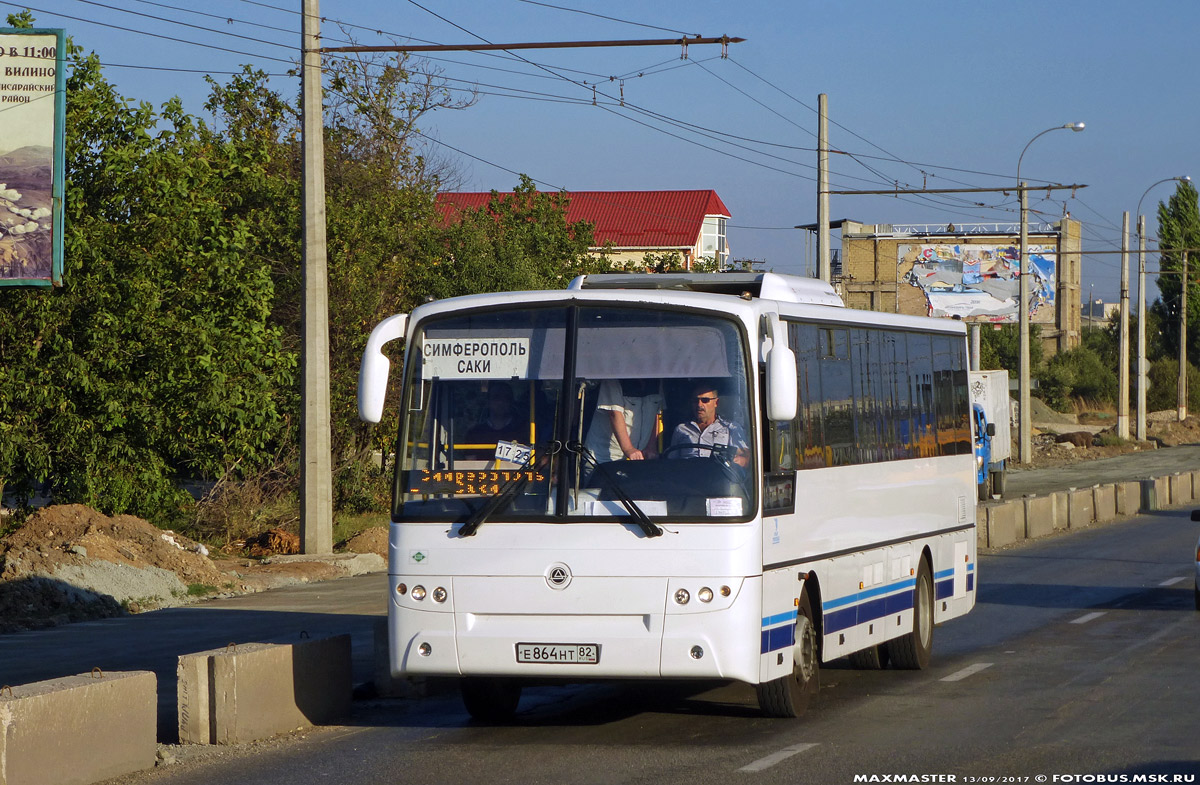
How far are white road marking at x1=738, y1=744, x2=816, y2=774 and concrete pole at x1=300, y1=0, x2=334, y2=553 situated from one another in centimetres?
1318

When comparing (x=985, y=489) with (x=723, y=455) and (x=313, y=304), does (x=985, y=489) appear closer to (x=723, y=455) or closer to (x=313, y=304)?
(x=313, y=304)

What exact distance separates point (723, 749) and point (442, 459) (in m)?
2.39

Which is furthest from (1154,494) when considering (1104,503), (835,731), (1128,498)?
(835,731)

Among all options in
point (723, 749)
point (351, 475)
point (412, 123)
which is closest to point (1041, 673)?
point (723, 749)

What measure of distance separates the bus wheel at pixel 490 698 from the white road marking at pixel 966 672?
11.8 feet

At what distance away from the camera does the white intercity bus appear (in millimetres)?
8938

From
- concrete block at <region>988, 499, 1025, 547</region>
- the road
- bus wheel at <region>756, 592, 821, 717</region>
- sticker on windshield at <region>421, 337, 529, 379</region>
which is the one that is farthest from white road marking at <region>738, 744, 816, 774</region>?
concrete block at <region>988, 499, 1025, 547</region>

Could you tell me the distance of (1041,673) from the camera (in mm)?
11930

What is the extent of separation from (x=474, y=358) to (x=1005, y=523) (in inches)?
764

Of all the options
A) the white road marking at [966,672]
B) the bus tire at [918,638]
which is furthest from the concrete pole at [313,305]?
the white road marking at [966,672]

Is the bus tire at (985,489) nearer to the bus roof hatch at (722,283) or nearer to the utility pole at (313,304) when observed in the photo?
the utility pole at (313,304)

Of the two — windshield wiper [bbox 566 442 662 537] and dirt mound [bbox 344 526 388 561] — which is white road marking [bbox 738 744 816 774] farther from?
dirt mound [bbox 344 526 388 561]

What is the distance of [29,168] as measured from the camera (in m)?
19.3

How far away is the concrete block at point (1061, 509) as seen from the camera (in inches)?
1186
